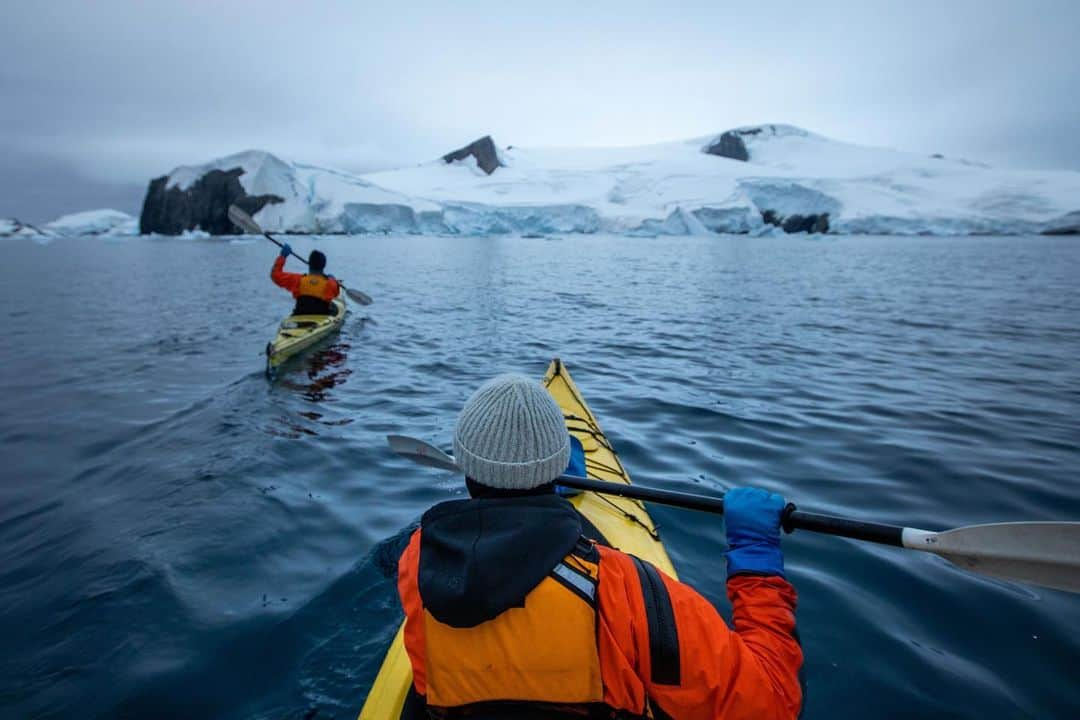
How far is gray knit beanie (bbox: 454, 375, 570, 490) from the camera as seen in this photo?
4.34 feet

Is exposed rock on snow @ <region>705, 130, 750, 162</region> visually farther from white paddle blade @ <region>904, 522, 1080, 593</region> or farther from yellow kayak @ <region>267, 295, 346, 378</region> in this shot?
white paddle blade @ <region>904, 522, 1080, 593</region>

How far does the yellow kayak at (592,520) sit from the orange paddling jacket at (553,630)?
61 cm

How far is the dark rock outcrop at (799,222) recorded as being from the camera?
56.3m

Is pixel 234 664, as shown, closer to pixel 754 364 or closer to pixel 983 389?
pixel 754 364

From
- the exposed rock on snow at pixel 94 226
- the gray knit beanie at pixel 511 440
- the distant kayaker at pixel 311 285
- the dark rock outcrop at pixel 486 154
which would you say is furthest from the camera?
the dark rock outcrop at pixel 486 154

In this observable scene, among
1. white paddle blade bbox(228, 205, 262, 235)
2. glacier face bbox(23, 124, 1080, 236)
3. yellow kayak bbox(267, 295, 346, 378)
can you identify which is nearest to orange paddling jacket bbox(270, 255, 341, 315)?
yellow kayak bbox(267, 295, 346, 378)

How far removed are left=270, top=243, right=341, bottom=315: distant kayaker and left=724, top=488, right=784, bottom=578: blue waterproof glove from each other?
7611 millimetres

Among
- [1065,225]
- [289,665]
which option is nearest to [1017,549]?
[289,665]

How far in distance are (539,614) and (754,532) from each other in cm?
86

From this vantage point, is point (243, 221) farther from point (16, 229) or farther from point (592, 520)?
point (16, 229)

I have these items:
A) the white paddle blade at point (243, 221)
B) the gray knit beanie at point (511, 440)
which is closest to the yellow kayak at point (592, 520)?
the gray knit beanie at point (511, 440)

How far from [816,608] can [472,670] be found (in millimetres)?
2195

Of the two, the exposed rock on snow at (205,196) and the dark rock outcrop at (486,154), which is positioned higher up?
the dark rock outcrop at (486,154)

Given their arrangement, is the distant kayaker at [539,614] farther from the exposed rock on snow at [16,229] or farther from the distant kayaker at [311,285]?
the exposed rock on snow at [16,229]
